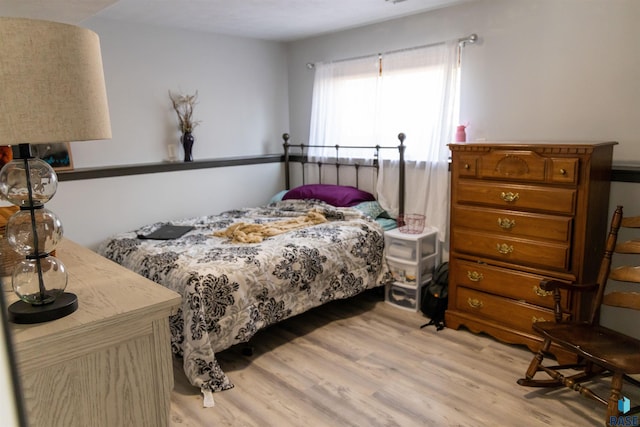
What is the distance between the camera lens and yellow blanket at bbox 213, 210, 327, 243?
3.23m

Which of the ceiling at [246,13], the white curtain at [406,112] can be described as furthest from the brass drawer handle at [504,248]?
the ceiling at [246,13]

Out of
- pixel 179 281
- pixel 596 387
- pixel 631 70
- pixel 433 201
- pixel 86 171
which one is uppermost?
pixel 631 70

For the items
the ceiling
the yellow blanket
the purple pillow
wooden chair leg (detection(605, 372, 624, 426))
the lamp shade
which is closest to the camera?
the lamp shade

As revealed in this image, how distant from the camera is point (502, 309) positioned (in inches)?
113

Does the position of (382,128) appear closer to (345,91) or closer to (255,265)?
(345,91)

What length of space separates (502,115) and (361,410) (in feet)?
7.36

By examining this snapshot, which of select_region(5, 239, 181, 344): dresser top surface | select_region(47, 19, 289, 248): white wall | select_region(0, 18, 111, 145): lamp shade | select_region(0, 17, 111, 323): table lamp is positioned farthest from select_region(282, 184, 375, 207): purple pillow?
select_region(0, 18, 111, 145): lamp shade

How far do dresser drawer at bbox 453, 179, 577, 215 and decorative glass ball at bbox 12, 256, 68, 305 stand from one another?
95.4 inches

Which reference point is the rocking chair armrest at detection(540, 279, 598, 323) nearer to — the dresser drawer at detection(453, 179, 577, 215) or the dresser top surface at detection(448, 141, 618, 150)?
the dresser drawer at detection(453, 179, 577, 215)

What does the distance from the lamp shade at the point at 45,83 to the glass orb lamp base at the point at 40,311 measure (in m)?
0.41

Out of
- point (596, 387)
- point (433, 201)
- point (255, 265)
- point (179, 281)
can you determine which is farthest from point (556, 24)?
point (179, 281)

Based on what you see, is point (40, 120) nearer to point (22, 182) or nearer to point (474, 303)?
point (22, 182)

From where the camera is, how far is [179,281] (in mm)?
2578

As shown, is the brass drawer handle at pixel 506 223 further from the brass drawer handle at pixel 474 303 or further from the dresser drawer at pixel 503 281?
the brass drawer handle at pixel 474 303
